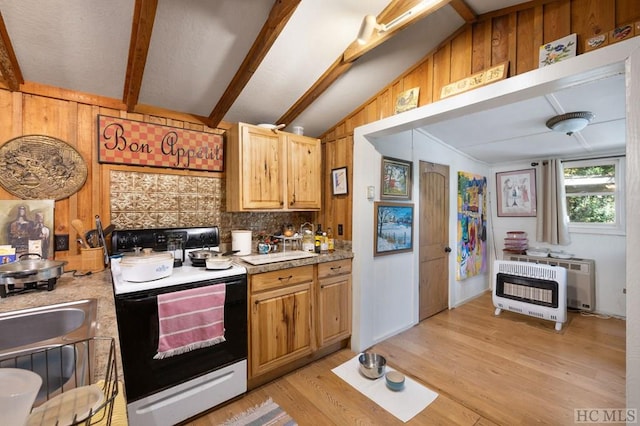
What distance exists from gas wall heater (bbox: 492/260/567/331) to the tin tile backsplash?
10.4ft

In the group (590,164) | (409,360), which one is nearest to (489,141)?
(590,164)

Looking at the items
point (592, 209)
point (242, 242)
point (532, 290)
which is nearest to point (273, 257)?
point (242, 242)

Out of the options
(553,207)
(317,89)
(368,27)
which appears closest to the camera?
(368,27)

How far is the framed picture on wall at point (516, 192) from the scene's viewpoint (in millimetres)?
4164

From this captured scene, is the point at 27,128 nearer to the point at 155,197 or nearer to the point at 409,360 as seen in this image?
the point at 155,197

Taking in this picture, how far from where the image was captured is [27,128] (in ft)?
5.76

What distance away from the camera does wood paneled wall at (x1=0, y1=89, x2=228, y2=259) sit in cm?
171

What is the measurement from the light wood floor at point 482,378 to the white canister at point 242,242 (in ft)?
3.62

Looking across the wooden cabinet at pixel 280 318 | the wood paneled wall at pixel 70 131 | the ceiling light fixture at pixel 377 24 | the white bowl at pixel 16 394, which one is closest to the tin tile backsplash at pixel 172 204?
the wood paneled wall at pixel 70 131

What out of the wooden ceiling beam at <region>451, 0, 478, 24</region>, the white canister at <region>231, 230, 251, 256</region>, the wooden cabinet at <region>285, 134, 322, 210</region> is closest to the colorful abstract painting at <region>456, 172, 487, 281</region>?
the wooden cabinet at <region>285, 134, 322, 210</region>

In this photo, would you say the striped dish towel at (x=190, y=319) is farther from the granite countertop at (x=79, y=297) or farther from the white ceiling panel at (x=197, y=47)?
the white ceiling panel at (x=197, y=47)

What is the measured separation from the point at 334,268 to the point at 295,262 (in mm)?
451

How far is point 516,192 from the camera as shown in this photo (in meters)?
4.32

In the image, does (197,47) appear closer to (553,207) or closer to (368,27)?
(368,27)
